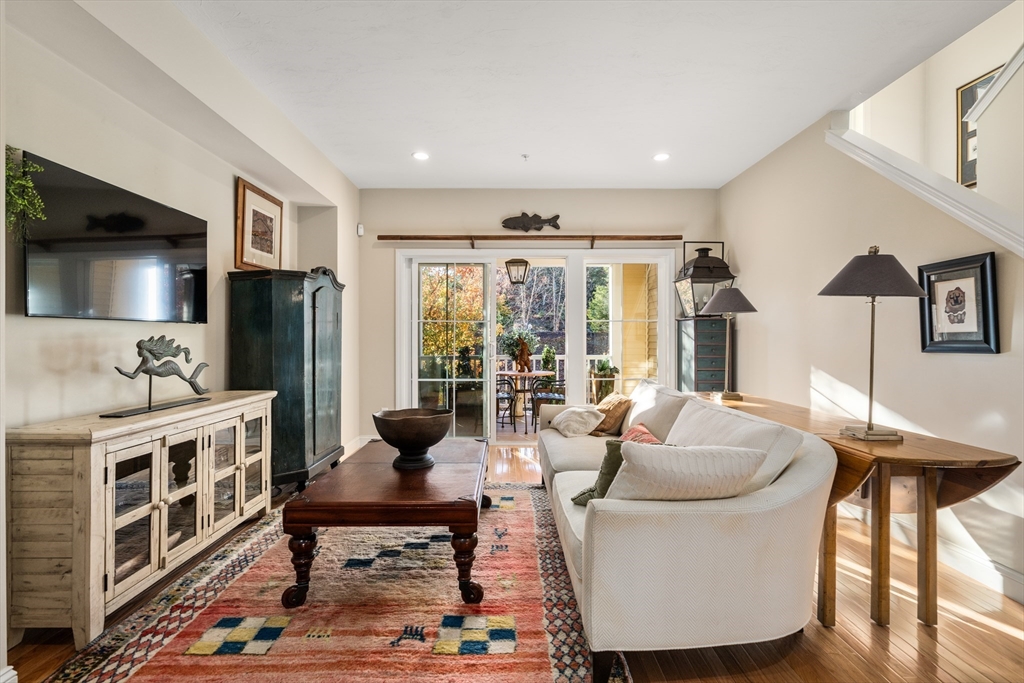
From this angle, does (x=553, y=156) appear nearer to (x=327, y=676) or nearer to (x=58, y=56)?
(x=58, y=56)

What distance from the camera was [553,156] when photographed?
14.2 ft

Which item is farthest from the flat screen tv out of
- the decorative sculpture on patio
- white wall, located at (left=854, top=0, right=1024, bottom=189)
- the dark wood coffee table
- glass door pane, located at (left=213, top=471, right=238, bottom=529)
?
the decorative sculpture on patio

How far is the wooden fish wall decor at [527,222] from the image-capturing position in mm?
5254

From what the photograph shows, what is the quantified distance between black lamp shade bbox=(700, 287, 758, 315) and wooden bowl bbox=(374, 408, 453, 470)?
6.21 ft

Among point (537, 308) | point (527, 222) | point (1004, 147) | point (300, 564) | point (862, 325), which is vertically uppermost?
point (527, 222)

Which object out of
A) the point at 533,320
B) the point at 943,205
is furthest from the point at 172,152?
the point at 533,320

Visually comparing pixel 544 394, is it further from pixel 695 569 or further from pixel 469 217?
pixel 695 569

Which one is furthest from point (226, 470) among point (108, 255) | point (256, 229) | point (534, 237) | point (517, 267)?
point (534, 237)

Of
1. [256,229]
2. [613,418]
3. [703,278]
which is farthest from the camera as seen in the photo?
[703,278]

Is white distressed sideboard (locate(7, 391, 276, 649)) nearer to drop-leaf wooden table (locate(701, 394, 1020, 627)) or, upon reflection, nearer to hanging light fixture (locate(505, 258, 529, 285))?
drop-leaf wooden table (locate(701, 394, 1020, 627))

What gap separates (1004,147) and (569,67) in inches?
85.8

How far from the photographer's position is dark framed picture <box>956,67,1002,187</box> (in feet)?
11.2

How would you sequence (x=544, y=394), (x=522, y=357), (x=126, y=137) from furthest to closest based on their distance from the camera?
(x=522, y=357) → (x=544, y=394) → (x=126, y=137)

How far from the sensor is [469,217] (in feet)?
17.4
